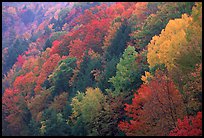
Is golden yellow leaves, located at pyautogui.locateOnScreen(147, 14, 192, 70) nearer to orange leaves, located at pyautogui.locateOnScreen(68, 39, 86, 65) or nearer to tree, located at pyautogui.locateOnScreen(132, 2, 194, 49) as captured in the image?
tree, located at pyautogui.locateOnScreen(132, 2, 194, 49)

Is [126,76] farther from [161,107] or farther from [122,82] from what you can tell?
[161,107]

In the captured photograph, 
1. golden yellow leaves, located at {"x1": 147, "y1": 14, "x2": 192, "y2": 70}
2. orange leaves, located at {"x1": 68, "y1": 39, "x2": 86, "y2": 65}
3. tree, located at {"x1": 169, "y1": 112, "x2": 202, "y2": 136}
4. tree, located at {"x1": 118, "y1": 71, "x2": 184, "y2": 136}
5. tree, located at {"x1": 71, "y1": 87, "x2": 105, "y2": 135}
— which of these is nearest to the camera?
tree, located at {"x1": 169, "y1": 112, "x2": 202, "y2": 136}

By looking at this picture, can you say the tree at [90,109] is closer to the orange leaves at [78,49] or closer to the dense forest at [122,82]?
the dense forest at [122,82]

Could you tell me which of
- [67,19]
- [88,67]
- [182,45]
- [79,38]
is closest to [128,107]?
[182,45]

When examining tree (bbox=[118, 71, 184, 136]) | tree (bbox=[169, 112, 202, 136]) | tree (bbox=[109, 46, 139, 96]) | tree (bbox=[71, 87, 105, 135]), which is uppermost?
tree (bbox=[109, 46, 139, 96])

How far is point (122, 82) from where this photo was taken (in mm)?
43438

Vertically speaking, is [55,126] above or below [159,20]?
below

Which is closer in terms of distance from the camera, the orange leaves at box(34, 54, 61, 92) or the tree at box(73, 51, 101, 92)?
the tree at box(73, 51, 101, 92)

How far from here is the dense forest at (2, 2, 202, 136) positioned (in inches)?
1156

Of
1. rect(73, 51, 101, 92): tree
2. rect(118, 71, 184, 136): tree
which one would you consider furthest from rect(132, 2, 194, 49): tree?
rect(118, 71, 184, 136): tree

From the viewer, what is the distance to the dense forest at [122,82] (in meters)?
29.4

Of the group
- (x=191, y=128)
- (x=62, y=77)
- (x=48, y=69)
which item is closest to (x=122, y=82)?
(x=191, y=128)

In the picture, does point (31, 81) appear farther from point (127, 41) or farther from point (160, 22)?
point (160, 22)

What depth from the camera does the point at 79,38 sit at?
258ft
